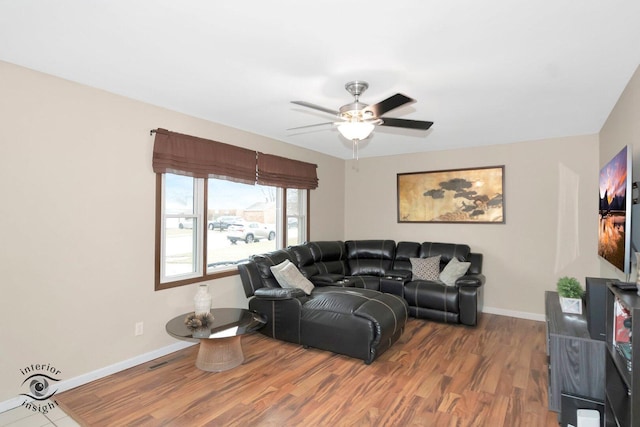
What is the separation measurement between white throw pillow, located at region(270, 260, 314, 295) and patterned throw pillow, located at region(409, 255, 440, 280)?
183 centimetres

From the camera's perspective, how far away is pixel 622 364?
1806 mm

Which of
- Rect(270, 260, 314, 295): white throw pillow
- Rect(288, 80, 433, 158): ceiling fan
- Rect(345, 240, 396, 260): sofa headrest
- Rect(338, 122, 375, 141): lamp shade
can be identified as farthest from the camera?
Rect(345, 240, 396, 260): sofa headrest

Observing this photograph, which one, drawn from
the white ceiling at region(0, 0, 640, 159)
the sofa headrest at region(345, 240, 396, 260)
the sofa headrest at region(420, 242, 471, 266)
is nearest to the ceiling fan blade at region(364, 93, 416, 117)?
the white ceiling at region(0, 0, 640, 159)

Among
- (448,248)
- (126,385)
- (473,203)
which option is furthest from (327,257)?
(126,385)

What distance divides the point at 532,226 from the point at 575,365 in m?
2.92

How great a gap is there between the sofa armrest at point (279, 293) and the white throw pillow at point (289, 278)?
8.9 inches

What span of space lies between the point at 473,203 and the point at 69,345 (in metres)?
5.27

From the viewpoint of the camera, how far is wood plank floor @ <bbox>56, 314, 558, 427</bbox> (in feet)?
7.98

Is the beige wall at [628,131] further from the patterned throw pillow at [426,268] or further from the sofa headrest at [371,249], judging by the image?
the sofa headrest at [371,249]

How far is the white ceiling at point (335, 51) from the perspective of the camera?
1876 mm

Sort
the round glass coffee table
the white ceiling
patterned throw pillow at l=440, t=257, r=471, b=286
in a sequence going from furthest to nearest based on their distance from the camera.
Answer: patterned throw pillow at l=440, t=257, r=471, b=286, the round glass coffee table, the white ceiling

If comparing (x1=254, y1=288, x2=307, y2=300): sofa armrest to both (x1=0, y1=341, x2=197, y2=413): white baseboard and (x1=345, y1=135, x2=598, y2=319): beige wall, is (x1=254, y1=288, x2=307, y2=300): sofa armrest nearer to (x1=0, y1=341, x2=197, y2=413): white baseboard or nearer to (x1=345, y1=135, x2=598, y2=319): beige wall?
(x1=0, y1=341, x2=197, y2=413): white baseboard

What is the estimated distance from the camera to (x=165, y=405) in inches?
102

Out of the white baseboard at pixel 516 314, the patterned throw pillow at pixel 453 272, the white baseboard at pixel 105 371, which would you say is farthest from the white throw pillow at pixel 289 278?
the white baseboard at pixel 516 314
